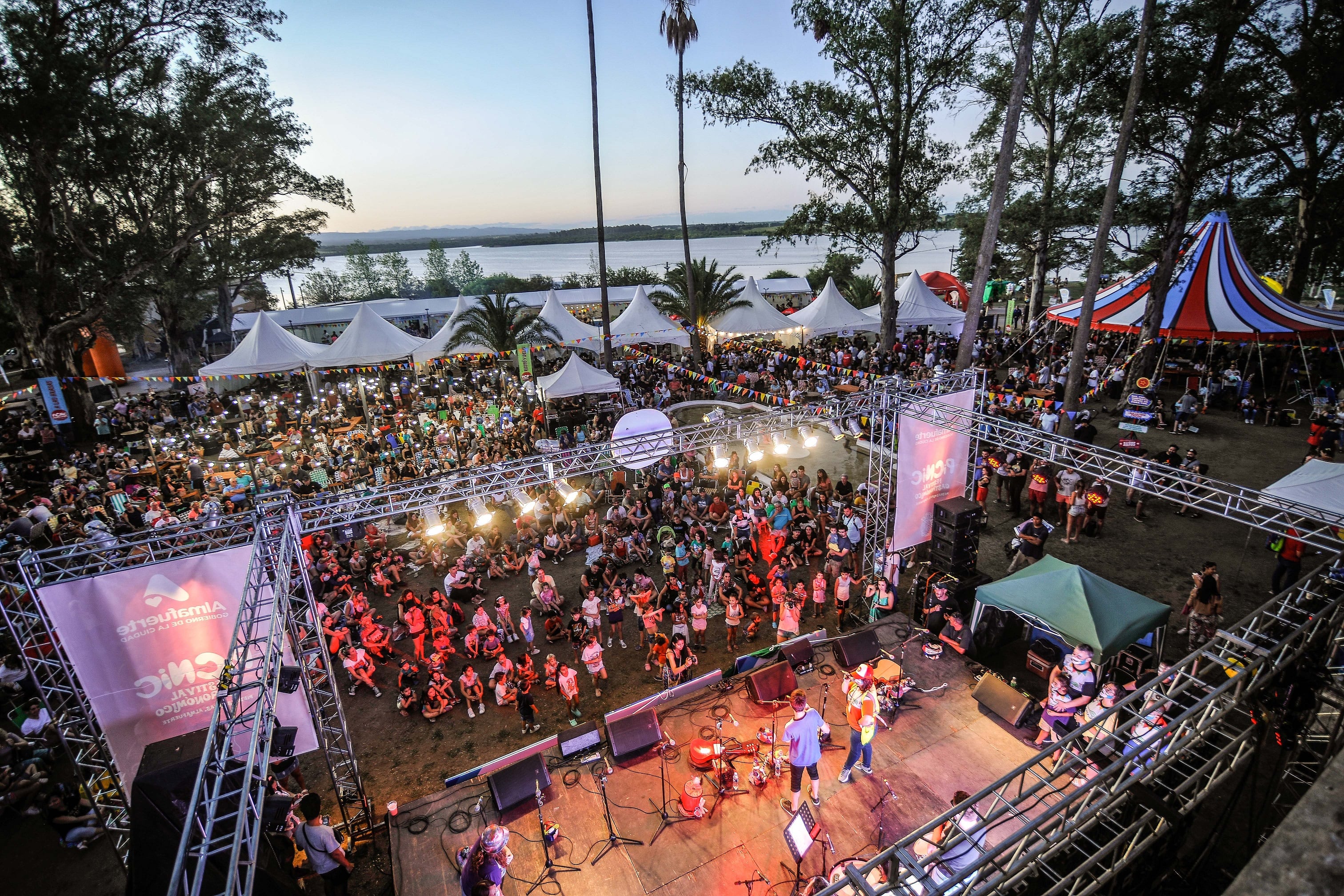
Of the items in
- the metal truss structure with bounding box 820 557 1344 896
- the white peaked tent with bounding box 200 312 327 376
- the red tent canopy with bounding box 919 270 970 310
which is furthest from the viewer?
the red tent canopy with bounding box 919 270 970 310

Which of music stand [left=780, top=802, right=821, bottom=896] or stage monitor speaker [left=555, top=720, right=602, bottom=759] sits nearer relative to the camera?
music stand [left=780, top=802, right=821, bottom=896]

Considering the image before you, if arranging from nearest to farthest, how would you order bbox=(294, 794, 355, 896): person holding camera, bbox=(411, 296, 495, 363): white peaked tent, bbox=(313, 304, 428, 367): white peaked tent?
bbox=(294, 794, 355, 896): person holding camera, bbox=(313, 304, 428, 367): white peaked tent, bbox=(411, 296, 495, 363): white peaked tent

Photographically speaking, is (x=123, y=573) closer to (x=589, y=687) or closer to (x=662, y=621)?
(x=589, y=687)

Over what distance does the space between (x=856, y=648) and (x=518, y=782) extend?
5010mm

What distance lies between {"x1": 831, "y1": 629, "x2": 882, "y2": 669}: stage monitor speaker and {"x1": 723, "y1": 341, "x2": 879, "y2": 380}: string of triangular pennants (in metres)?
11.8

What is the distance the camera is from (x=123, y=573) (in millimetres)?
5891

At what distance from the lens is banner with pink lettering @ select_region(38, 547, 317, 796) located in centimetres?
585

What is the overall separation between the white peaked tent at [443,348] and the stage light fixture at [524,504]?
11.0 meters

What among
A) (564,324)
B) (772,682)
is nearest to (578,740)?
(772,682)

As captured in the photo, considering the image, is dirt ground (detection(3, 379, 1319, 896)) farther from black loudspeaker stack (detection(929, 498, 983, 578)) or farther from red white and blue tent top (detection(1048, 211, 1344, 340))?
red white and blue tent top (detection(1048, 211, 1344, 340))

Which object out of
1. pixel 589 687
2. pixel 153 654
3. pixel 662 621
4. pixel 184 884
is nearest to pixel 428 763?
pixel 589 687

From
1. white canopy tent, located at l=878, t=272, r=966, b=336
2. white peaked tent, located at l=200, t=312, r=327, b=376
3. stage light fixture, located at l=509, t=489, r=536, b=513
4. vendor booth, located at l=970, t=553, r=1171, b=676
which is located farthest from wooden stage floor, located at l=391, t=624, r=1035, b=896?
white canopy tent, located at l=878, t=272, r=966, b=336

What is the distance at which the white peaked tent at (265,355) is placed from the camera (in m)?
20.4

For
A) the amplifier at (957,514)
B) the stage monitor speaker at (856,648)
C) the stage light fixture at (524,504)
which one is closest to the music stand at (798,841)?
the stage monitor speaker at (856,648)
